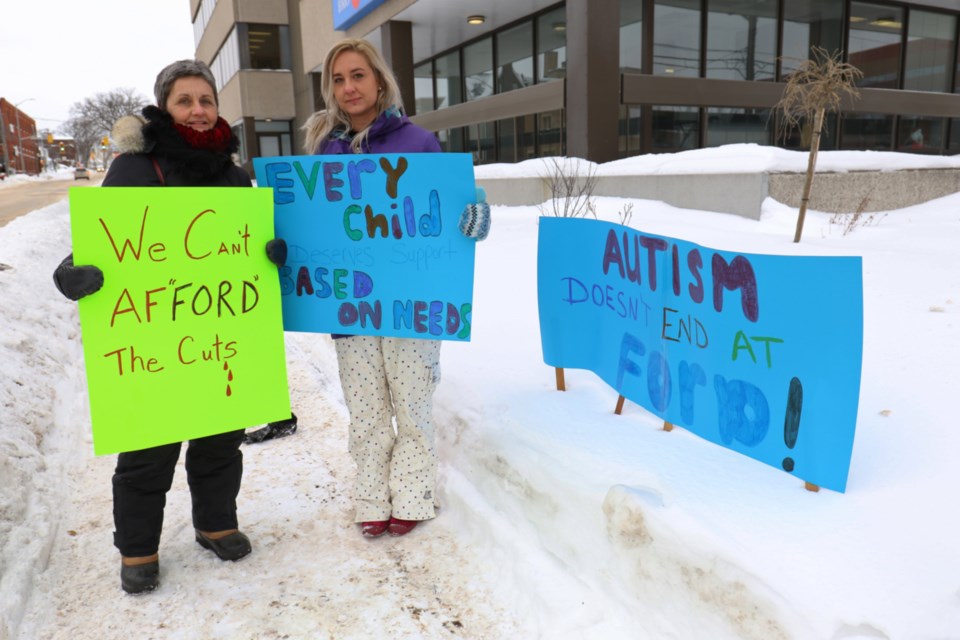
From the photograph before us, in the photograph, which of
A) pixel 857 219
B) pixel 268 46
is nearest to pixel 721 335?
pixel 857 219

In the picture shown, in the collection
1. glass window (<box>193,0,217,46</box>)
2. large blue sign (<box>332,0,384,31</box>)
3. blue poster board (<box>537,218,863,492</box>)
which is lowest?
blue poster board (<box>537,218,863,492</box>)

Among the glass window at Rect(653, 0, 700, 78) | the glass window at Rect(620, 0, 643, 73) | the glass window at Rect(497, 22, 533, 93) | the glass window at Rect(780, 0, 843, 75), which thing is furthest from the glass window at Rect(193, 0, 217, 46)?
the glass window at Rect(780, 0, 843, 75)

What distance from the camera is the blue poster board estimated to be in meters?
2.19

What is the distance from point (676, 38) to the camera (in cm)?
1405

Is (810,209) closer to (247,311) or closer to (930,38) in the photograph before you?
(247,311)

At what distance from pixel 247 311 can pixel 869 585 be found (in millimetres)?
2242

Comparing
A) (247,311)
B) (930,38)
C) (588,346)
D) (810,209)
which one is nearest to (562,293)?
(588,346)

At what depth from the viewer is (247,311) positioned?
2643 mm

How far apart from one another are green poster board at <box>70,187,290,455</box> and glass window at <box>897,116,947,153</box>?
19170mm

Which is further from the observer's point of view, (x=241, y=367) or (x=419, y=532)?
(x=419, y=532)

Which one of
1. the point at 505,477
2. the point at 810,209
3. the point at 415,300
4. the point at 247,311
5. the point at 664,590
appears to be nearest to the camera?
the point at 664,590

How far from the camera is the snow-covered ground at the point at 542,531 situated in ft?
6.44

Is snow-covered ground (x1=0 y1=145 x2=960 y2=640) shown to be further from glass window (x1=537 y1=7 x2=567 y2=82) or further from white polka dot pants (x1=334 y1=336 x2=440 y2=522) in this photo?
glass window (x1=537 y1=7 x2=567 y2=82)

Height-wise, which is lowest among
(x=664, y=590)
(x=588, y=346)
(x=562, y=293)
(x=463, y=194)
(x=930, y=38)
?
(x=664, y=590)
